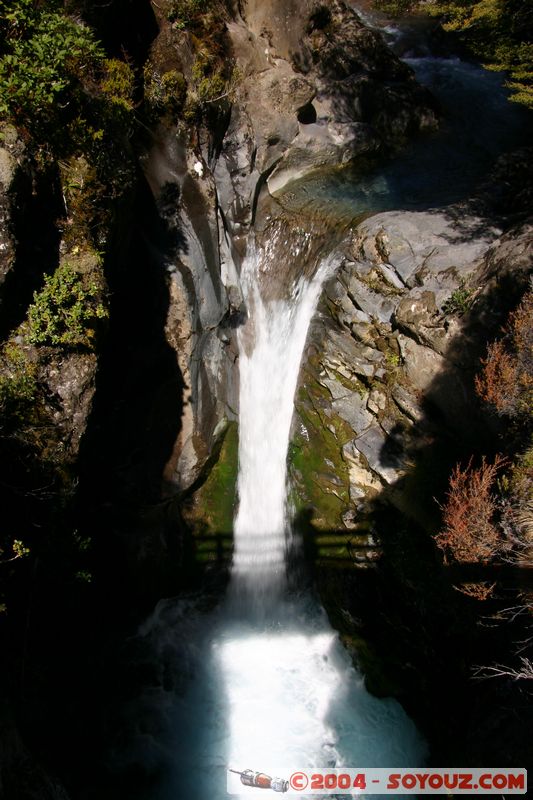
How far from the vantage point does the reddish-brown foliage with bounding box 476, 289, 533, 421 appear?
6430 mm

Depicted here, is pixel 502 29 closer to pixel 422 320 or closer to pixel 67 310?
pixel 422 320

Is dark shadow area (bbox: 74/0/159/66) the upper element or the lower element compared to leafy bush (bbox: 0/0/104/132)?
upper

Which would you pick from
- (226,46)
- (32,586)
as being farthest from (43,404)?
(226,46)

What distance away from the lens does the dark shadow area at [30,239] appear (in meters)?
6.21

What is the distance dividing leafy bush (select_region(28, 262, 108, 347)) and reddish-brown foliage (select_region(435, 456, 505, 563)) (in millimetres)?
5751

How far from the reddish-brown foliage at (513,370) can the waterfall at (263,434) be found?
4.44 m

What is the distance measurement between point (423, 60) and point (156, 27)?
1248 centimetres

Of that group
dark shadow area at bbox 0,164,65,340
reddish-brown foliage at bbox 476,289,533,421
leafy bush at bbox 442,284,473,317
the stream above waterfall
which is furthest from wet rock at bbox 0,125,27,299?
leafy bush at bbox 442,284,473,317

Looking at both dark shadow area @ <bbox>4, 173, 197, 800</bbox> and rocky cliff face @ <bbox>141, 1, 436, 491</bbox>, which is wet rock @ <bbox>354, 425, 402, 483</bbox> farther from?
dark shadow area @ <bbox>4, 173, 197, 800</bbox>

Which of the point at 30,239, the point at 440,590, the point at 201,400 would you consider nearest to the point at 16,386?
the point at 30,239

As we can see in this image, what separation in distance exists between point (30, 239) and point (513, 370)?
270 inches

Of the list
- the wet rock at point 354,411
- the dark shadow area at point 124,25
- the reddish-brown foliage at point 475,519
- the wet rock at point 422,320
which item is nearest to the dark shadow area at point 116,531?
the dark shadow area at point 124,25

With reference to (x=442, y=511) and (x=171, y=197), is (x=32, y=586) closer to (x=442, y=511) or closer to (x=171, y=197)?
(x=442, y=511)

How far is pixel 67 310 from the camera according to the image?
22.1 feet
